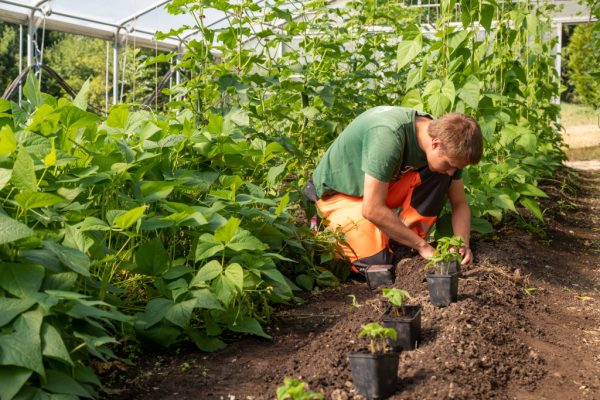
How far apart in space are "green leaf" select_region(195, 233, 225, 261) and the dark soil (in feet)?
1.11

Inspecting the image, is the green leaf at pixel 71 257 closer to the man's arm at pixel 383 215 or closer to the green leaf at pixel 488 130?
the man's arm at pixel 383 215

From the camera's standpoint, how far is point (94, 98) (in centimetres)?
1553

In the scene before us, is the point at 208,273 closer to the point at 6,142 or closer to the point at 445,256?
the point at 6,142

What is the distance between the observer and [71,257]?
1249 millimetres

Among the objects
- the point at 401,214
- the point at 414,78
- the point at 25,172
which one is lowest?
the point at 401,214

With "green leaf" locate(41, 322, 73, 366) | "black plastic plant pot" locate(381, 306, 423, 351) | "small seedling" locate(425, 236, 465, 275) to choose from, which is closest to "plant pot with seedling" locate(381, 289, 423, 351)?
"black plastic plant pot" locate(381, 306, 423, 351)

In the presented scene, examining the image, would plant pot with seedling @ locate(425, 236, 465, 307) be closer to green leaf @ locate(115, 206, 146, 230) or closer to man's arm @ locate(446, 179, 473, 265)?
man's arm @ locate(446, 179, 473, 265)

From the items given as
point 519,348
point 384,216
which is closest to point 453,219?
point 384,216

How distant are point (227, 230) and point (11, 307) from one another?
61 cm

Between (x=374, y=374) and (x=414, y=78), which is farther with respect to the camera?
(x=414, y=78)

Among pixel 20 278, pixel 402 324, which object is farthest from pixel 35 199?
pixel 402 324

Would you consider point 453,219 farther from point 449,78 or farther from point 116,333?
point 116,333

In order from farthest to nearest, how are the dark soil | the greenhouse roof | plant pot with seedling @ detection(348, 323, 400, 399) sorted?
the greenhouse roof, the dark soil, plant pot with seedling @ detection(348, 323, 400, 399)

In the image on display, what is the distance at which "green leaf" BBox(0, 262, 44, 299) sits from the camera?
1150mm
